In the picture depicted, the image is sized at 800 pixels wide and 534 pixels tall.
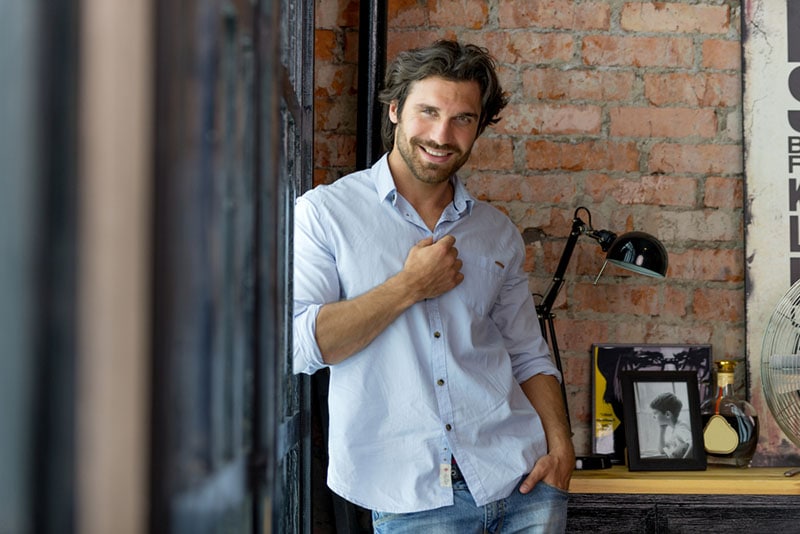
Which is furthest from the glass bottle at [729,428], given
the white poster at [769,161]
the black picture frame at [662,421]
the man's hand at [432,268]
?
the man's hand at [432,268]

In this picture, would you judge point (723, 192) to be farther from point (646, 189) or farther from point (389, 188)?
point (389, 188)

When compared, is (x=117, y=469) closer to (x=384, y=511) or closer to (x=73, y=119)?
(x=73, y=119)

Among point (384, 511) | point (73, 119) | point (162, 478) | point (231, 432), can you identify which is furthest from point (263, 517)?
point (384, 511)

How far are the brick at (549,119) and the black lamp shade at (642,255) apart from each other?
0.39 m

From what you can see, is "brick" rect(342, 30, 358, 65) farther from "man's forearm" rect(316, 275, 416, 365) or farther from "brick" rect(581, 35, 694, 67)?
"man's forearm" rect(316, 275, 416, 365)

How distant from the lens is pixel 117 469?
Answer: 35 cm

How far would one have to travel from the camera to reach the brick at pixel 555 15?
243 centimetres

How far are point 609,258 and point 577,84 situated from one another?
53 cm

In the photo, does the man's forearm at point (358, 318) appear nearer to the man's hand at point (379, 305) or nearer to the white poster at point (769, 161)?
the man's hand at point (379, 305)

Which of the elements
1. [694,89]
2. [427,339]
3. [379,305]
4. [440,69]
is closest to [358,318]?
[379,305]

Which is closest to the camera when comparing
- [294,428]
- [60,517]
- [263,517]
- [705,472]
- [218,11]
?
[60,517]

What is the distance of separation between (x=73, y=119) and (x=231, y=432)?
280mm

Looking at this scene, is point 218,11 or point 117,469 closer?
point 117,469

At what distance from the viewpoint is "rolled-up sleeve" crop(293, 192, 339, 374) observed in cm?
165
